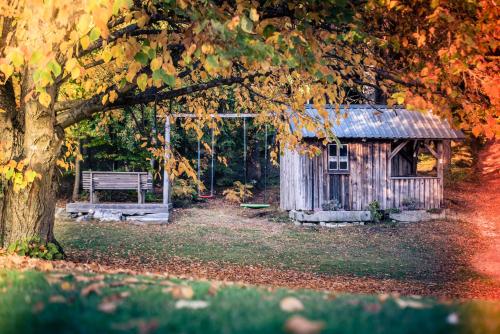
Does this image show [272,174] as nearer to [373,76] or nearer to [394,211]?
[394,211]

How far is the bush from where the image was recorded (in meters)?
8.41

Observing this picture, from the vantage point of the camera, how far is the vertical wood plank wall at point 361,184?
67.3 feet

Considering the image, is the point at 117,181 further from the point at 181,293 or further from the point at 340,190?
the point at 181,293

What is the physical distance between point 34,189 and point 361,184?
575 inches

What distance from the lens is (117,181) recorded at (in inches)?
800

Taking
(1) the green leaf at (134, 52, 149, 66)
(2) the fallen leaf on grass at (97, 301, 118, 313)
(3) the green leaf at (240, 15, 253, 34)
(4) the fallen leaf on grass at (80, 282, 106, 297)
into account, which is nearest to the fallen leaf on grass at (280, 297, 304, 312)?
(2) the fallen leaf on grass at (97, 301, 118, 313)

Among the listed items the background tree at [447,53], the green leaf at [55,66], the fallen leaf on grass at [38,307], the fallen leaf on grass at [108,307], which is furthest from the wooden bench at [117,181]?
the fallen leaf on grass at [108,307]

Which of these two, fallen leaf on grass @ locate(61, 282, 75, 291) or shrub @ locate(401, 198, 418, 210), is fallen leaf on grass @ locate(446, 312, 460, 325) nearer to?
fallen leaf on grass @ locate(61, 282, 75, 291)

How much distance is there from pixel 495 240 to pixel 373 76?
32.1 ft

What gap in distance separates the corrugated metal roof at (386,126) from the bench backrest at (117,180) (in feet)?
21.3

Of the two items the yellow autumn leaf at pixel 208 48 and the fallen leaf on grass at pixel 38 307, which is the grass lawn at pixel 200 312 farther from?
the yellow autumn leaf at pixel 208 48

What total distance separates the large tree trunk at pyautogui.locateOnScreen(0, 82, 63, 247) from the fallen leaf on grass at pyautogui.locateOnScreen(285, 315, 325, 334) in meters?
6.59

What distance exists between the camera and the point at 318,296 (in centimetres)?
455

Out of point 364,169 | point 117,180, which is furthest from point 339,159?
point 117,180
